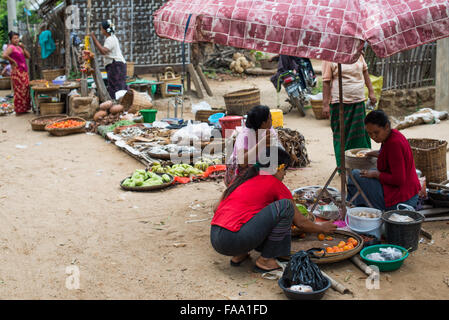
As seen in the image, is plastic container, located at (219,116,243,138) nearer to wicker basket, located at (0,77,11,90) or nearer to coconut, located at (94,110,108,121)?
coconut, located at (94,110,108,121)

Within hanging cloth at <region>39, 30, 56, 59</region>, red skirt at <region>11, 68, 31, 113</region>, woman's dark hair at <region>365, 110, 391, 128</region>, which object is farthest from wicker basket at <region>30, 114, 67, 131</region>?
woman's dark hair at <region>365, 110, 391, 128</region>

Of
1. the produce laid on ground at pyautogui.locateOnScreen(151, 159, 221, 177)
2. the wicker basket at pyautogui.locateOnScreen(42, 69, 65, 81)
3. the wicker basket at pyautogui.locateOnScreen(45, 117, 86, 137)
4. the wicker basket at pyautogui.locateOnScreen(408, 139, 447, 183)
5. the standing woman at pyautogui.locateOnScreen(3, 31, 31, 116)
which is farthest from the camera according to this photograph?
the wicker basket at pyautogui.locateOnScreen(42, 69, 65, 81)

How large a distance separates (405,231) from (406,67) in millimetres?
8445

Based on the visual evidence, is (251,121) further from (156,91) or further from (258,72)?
(258,72)

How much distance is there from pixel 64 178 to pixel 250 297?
411 centimetres

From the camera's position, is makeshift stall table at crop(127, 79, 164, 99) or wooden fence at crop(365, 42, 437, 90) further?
makeshift stall table at crop(127, 79, 164, 99)

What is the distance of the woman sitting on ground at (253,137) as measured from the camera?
413 cm

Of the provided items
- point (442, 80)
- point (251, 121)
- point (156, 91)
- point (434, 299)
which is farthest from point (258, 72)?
point (434, 299)

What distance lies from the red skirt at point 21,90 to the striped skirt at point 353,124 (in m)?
8.46

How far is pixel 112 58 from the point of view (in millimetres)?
10547

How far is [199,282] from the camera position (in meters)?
3.74

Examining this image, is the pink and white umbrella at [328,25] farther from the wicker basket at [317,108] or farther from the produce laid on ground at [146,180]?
the wicker basket at [317,108]

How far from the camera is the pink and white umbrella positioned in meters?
3.29

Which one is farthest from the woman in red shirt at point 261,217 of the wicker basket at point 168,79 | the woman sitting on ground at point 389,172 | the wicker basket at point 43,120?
the wicker basket at point 168,79
